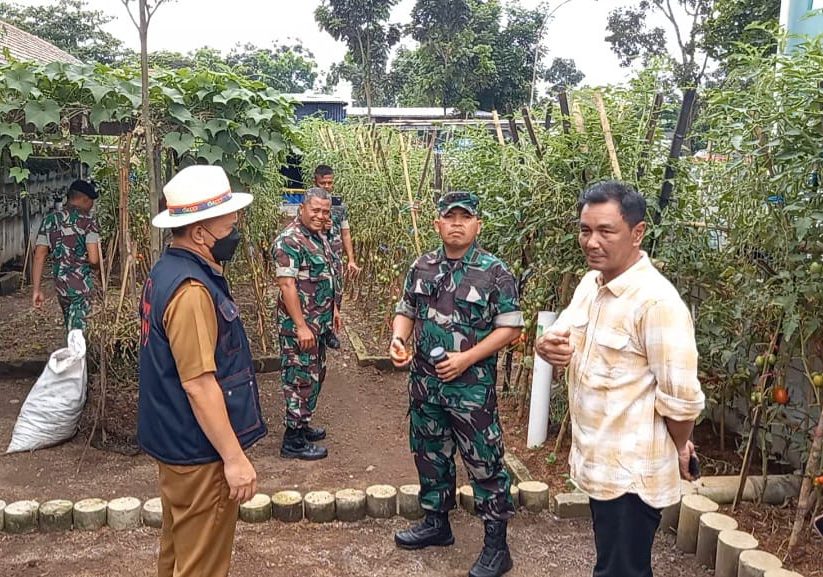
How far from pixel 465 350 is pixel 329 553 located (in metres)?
1.16

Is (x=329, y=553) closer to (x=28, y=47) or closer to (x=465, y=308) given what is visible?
(x=465, y=308)

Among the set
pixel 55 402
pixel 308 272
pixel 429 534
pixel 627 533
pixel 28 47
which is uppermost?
pixel 28 47

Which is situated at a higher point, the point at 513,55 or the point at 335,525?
the point at 513,55

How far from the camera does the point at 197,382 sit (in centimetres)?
217

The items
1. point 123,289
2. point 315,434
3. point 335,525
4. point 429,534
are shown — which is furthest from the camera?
point 315,434

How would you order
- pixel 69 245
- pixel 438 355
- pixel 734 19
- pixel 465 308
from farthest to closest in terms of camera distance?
pixel 734 19, pixel 69 245, pixel 465 308, pixel 438 355

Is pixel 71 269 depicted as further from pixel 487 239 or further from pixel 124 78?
pixel 487 239

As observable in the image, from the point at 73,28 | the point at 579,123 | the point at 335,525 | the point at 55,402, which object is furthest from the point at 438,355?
the point at 73,28

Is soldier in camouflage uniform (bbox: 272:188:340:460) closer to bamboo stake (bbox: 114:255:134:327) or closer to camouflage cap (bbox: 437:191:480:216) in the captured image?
bamboo stake (bbox: 114:255:134:327)

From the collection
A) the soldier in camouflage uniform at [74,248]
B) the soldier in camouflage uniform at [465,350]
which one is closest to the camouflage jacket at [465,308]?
the soldier in camouflage uniform at [465,350]

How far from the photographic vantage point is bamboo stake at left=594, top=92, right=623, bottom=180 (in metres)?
3.55

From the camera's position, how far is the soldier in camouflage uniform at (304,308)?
428 centimetres

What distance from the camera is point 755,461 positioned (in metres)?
3.95

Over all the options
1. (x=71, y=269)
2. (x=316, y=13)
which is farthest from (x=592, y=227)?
(x=316, y=13)
